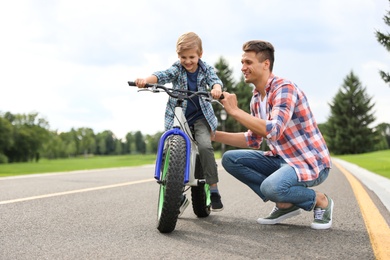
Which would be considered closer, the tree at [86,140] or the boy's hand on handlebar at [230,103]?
the boy's hand on handlebar at [230,103]

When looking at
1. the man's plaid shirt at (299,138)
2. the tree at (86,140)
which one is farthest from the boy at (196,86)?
the tree at (86,140)

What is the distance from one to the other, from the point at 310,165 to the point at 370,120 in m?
61.4

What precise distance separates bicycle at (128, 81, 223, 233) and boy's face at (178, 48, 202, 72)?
38 cm

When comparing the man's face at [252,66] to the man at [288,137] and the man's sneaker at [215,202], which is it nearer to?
the man at [288,137]

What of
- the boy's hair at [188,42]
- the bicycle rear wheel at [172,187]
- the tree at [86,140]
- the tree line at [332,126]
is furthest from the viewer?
the tree at [86,140]

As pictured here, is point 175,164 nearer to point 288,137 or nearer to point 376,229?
point 288,137

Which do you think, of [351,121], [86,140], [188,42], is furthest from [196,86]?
[86,140]

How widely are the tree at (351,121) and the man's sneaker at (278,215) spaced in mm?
57756

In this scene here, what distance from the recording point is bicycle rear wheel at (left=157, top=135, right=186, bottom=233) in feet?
11.6

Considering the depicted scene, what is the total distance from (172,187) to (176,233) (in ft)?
1.42

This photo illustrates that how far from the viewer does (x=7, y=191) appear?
A: 7020mm

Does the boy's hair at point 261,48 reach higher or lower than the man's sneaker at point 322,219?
higher

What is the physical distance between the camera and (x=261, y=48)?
3.97 metres

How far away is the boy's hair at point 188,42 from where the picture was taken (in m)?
4.15
